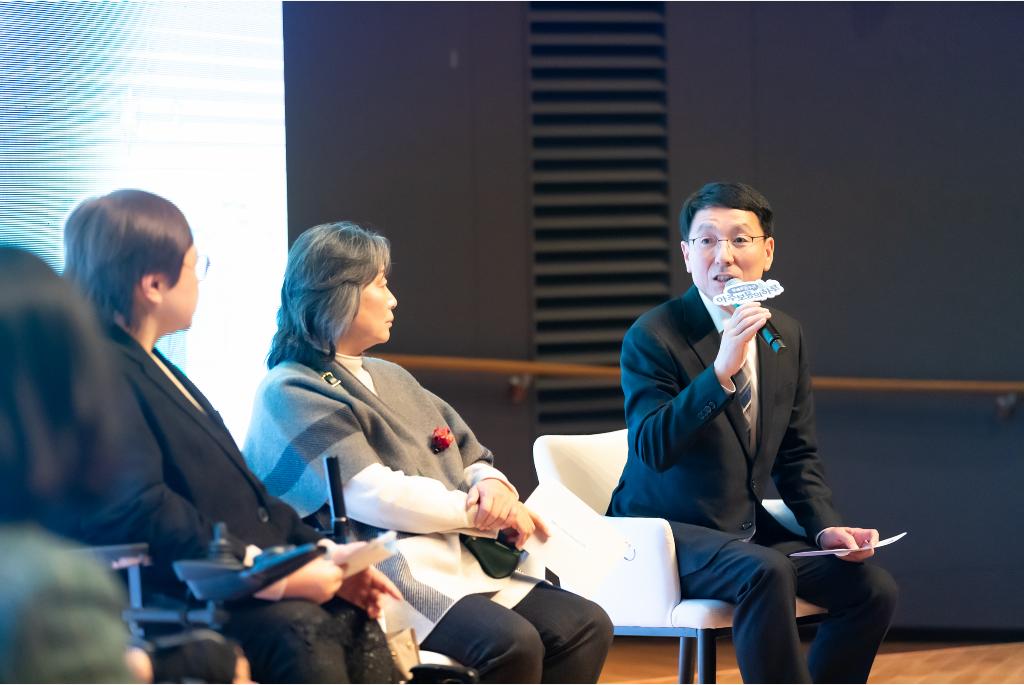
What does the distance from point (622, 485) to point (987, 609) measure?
259 centimetres

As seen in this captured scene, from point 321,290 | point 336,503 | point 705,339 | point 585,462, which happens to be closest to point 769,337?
point 705,339

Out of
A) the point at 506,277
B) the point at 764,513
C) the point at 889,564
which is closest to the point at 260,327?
the point at 506,277

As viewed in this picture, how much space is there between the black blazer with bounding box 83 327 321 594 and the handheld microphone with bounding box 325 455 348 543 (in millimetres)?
63

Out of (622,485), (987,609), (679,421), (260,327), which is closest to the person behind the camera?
(679,421)

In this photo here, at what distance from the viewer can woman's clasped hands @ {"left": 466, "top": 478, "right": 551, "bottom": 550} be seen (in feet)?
9.08

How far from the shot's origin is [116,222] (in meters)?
2.10

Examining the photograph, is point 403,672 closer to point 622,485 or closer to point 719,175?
point 622,485

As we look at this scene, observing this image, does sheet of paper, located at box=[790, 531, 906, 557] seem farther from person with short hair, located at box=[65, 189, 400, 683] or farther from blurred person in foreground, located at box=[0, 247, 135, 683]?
blurred person in foreground, located at box=[0, 247, 135, 683]

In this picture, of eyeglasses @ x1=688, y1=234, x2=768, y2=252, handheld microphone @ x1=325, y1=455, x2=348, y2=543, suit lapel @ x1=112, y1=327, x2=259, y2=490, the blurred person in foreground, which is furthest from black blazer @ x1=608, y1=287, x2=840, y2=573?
the blurred person in foreground

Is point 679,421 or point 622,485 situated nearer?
point 679,421

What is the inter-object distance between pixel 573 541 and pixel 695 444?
18.3 inches

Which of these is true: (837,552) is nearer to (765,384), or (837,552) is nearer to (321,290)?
(765,384)

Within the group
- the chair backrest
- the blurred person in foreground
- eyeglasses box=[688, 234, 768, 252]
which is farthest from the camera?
the chair backrest

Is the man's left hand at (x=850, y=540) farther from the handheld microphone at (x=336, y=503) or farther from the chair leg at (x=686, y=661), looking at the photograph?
the handheld microphone at (x=336, y=503)
